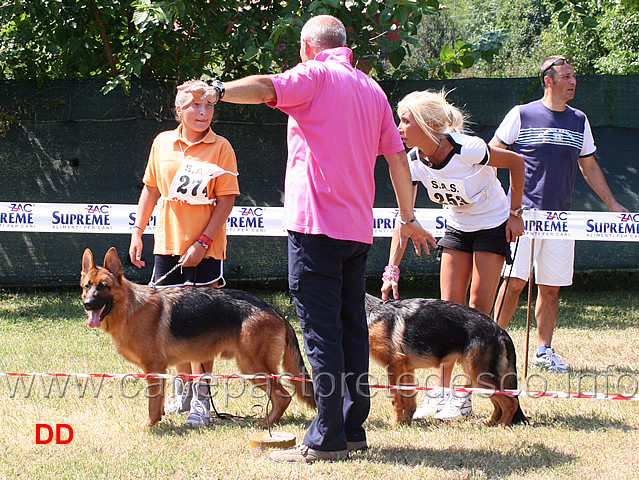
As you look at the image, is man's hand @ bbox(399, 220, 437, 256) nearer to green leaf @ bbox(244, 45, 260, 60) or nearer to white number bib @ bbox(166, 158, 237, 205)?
white number bib @ bbox(166, 158, 237, 205)

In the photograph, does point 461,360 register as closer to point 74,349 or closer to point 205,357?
point 205,357

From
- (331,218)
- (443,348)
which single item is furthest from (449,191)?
(331,218)

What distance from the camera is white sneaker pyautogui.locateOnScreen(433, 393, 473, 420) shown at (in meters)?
4.62

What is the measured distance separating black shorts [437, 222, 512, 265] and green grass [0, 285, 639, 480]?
3.34 ft

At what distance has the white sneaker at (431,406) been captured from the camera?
4691 mm

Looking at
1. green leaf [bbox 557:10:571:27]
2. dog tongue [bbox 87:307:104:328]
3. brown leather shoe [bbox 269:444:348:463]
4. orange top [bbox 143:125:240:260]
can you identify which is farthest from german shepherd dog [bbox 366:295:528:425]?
green leaf [bbox 557:10:571:27]

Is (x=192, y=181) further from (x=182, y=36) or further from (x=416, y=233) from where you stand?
(x=182, y=36)

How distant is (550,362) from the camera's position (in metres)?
5.88

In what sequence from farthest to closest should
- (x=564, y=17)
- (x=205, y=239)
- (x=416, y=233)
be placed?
(x=564, y=17)
(x=205, y=239)
(x=416, y=233)

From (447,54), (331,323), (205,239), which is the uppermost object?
(447,54)

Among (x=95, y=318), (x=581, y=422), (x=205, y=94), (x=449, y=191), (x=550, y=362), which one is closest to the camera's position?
(x=205, y=94)

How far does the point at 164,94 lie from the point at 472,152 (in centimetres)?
544

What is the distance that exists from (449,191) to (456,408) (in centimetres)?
141

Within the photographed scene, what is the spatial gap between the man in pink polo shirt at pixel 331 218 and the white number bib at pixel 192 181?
3.48 feet
